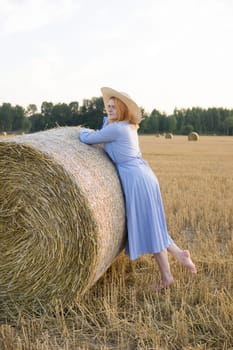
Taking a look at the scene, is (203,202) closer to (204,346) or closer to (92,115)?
(204,346)

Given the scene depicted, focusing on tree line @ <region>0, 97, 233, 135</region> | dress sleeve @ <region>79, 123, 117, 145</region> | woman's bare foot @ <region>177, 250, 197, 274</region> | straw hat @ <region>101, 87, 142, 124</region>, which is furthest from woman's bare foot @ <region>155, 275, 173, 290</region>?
tree line @ <region>0, 97, 233, 135</region>

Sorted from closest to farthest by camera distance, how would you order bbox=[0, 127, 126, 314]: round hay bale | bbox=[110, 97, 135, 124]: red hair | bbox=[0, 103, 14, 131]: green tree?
bbox=[0, 127, 126, 314]: round hay bale, bbox=[110, 97, 135, 124]: red hair, bbox=[0, 103, 14, 131]: green tree

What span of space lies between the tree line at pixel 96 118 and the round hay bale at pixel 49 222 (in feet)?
99.4

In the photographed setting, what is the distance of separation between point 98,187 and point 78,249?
527mm

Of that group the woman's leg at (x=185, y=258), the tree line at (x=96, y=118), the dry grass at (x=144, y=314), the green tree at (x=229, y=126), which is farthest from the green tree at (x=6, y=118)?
the woman's leg at (x=185, y=258)

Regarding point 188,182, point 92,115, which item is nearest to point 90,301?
point 188,182

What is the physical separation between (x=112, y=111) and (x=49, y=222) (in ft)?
4.14

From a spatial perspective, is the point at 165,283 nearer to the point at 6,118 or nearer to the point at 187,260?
the point at 187,260

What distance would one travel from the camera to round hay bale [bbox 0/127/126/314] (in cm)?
395

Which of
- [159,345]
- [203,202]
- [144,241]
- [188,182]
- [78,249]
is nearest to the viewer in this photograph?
[159,345]

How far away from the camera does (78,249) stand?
3977 millimetres

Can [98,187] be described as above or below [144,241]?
above

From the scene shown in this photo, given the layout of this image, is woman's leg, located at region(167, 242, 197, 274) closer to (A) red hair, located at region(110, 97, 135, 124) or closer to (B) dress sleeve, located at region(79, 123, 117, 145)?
(B) dress sleeve, located at region(79, 123, 117, 145)

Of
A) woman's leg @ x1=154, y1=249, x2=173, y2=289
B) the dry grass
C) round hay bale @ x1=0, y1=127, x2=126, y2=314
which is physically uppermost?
round hay bale @ x1=0, y1=127, x2=126, y2=314
